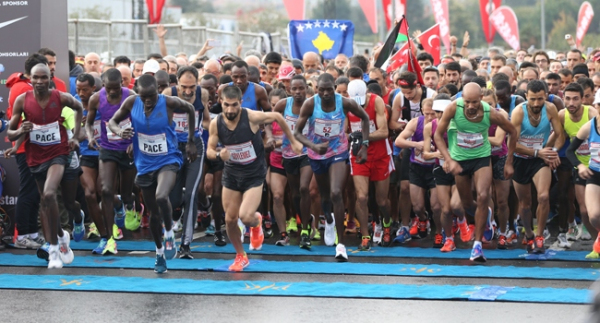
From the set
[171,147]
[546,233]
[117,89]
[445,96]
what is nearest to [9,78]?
[117,89]

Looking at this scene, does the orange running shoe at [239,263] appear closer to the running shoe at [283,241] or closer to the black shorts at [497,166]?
the running shoe at [283,241]

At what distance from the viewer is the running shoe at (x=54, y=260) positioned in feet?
33.2

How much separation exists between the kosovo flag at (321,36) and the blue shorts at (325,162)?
7364 mm

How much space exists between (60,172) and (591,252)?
233 inches

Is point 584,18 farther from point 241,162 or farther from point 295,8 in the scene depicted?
point 241,162

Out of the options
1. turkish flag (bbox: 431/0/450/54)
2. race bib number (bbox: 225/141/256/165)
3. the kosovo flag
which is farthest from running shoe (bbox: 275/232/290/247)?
turkish flag (bbox: 431/0/450/54)

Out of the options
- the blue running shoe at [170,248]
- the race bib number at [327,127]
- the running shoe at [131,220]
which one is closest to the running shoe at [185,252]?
the blue running shoe at [170,248]

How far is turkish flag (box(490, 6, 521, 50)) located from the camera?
94.1 feet

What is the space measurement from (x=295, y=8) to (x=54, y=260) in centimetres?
1397

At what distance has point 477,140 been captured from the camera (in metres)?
10.6

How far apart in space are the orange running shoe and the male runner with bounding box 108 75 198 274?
2.27 ft

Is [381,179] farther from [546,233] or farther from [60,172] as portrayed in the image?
[60,172]

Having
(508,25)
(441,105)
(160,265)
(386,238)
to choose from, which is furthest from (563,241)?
(508,25)

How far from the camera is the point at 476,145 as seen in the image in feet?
34.7
